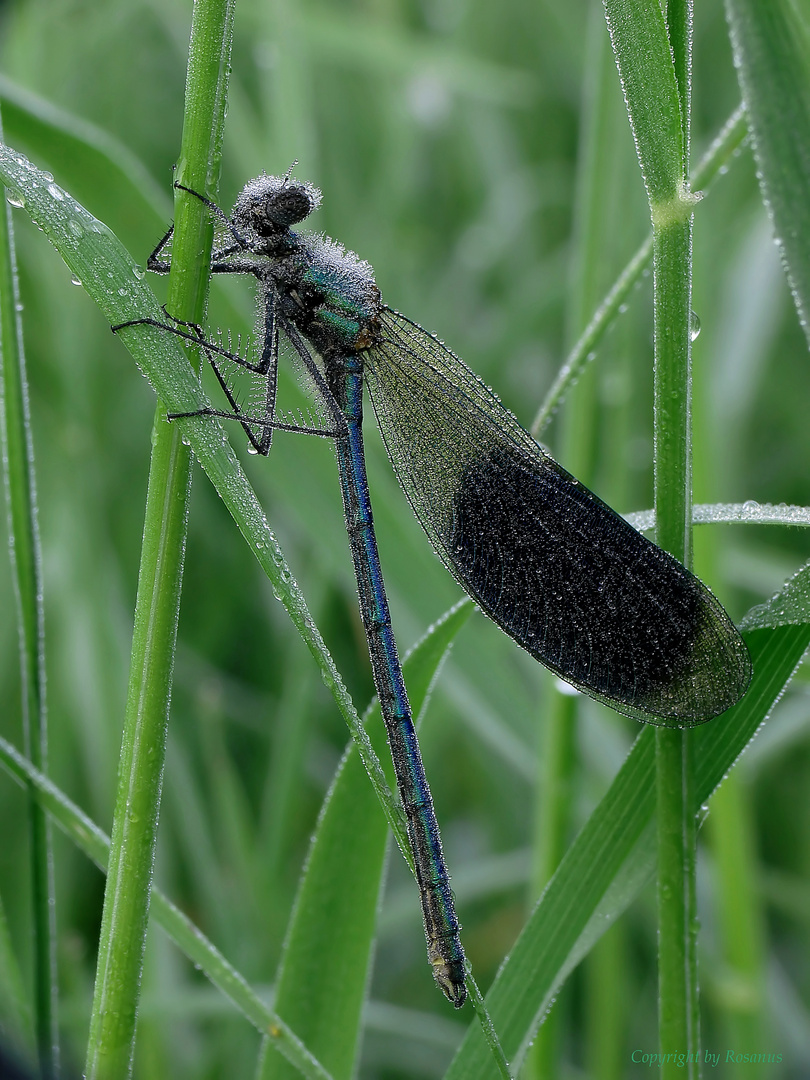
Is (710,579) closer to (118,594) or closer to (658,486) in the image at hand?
(658,486)

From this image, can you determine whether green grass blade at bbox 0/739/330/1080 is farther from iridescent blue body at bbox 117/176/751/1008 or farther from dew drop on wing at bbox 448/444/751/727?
dew drop on wing at bbox 448/444/751/727

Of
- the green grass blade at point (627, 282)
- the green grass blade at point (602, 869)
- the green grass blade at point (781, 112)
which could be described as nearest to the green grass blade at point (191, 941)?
the green grass blade at point (602, 869)

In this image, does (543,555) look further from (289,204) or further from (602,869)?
(289,204)

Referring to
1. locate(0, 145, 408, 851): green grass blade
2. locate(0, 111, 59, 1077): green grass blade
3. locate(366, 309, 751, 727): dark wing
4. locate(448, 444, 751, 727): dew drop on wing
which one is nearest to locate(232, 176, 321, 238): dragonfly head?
locate(366, 309, 751, 727): dark wing

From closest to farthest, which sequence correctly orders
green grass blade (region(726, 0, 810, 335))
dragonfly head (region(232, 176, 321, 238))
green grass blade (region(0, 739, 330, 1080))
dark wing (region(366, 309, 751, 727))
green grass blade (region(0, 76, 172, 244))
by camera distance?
green grass blade (region(726, 0, 810, 335))
green grass blade (region(0, 739, 330, 1080))
dark wing (region(366, 309, 751, 727))
green grass blade (region(0, 76, 172, 244))
dragonfly head (region(232, 176, 321, 238))

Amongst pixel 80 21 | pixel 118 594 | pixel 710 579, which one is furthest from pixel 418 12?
pixel 710 579

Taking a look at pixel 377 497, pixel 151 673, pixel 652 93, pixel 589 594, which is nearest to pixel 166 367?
pixel 151 673
